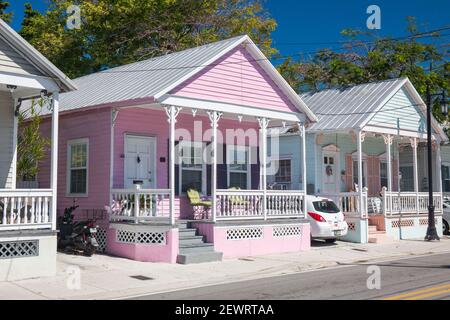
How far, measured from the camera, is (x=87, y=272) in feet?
42.4

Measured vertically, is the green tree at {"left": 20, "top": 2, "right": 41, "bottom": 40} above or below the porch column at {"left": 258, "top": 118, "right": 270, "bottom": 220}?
above

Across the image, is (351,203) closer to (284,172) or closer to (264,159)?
(284,172)

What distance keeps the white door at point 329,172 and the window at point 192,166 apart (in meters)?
6.65

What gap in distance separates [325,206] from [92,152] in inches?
303

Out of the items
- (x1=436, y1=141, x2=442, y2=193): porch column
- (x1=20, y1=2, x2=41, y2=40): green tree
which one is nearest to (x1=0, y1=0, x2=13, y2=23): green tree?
(x1=20, y1=2, x2=41, y2=40): green tree

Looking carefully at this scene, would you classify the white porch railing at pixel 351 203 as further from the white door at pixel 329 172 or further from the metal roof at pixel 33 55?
the metal roof at pixel 33 55

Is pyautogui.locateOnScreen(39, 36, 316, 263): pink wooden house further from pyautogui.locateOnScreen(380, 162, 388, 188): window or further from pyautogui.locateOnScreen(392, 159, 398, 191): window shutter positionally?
pyautogui.locateOnScreen(392, 159, 398, 191): window shutter

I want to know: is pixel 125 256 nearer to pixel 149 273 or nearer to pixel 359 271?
pixel 149 273

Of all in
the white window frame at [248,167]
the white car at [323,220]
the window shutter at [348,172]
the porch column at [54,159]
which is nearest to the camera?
the porch column at [54,159]

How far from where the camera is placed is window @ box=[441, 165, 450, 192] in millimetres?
29484

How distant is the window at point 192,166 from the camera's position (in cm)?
1814

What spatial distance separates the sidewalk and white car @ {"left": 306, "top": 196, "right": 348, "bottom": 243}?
492 millimetres

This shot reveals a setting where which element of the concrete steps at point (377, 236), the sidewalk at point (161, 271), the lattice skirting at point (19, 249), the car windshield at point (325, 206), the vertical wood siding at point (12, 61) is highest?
the vertical wood siding at point (12, 61)

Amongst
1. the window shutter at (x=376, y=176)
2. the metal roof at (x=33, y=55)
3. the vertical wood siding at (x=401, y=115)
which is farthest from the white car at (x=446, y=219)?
the metal roof at (x=33, y=55)
